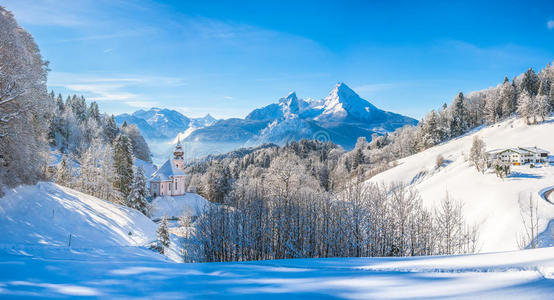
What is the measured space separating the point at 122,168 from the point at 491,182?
50.0 m

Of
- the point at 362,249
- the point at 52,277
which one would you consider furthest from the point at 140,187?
the point at 52,277

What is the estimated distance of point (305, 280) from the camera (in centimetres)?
407

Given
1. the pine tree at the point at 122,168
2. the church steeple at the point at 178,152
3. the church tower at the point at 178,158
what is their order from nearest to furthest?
the pine tree at the point at 122,168
the church tower at the point at 178,158
the church steeple at the point at 178,152

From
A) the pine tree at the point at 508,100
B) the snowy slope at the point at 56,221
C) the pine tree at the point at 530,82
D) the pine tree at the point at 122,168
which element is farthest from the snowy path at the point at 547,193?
the pine tree at the point at 530,82

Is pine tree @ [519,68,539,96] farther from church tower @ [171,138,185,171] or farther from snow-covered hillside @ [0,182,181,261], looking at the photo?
snow-covered hillside @ [0,182,181,261]

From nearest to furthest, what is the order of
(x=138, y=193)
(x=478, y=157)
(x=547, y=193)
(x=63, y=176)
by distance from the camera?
Answer: (x=547, y=193)
(x=63, y=176)
(x=138, y=193)
(x=478, y=157)

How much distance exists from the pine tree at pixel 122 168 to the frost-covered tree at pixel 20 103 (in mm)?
21009

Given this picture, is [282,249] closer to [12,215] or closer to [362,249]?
[362,249]

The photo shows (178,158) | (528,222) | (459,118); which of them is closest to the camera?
(528,222)

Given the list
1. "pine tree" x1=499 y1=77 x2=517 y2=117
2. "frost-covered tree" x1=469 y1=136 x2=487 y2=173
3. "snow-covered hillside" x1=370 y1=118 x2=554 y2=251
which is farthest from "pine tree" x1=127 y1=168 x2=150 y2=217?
"pine tree" x1=499 y1=77 x2=517 y2=117

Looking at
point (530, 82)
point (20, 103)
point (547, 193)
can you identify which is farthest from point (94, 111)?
point (530, 82)

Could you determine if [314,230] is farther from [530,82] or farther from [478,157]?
[530,82]

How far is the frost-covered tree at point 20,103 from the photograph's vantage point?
12820mm

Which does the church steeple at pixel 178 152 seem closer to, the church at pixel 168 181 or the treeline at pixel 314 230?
the church at pixel 168 181
